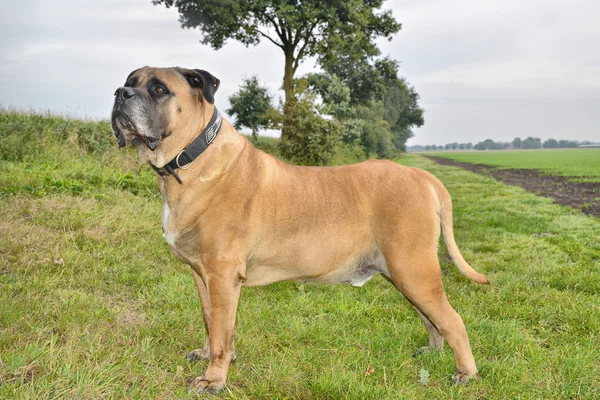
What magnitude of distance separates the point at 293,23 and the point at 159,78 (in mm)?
24871

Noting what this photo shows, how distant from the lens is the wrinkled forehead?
3266mm

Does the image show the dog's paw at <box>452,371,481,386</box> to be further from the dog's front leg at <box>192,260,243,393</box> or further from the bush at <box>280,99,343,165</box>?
the bush at <box>280,99,343,165</box>

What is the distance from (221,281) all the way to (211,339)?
468 millimetres

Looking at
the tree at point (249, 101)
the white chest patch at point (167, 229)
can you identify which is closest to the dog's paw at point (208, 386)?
the white chest patch at point (167, 229)

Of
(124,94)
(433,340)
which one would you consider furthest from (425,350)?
(124,94)

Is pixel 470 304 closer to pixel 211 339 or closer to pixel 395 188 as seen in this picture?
pixel 395 188

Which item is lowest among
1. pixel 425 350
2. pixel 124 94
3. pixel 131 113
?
pixel 425 350

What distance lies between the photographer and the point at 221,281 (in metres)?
3.28

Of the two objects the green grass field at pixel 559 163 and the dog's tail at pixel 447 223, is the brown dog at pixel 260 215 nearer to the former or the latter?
the dog's tail at pixel 447 223

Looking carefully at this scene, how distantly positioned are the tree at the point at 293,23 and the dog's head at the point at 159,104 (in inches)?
896

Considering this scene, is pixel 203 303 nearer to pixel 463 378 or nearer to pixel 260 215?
pixel 260 215

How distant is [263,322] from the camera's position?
461 centimetres

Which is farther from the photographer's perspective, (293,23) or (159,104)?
(293,23)

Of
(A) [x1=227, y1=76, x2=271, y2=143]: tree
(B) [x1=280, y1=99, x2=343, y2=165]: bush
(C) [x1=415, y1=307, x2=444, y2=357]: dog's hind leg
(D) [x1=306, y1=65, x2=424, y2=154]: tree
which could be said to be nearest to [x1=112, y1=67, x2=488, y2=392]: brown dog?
(C) [x1=415, y1=307, x2=444, y2=357]: dog's hind leg
